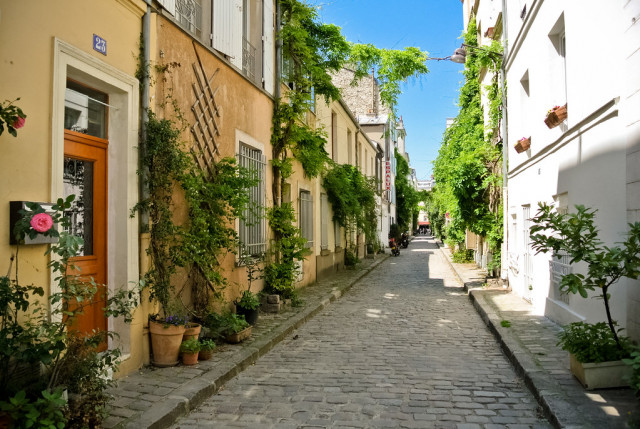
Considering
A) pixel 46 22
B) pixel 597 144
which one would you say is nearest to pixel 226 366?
pixel 46 22

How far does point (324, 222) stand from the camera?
15727 millimetres

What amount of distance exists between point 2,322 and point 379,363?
408cm

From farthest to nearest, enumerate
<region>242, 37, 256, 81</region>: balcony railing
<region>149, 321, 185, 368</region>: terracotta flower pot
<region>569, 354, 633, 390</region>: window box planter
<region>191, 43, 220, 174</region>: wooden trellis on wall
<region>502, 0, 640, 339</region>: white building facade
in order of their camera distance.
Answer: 1. <region>242, 37, 256, 81</region>: balcony railing
2. <region>191, 43, 220, 174</region>: wooden trellis on wall
3. <region>149, 321, 185, 368</region>: terracotta flower pot
4. <region>502, 0, 640, 339</region>: white building facade
5. <region>569, 354, 633, 390</region>: window box planter

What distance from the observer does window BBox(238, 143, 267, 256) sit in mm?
8680

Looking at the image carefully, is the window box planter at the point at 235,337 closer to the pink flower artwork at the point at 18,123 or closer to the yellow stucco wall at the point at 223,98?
the yellow stucco wall at the point at 223,98

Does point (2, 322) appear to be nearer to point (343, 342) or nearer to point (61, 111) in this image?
point (61, 111)

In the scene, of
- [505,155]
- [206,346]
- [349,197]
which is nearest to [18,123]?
[206,346]

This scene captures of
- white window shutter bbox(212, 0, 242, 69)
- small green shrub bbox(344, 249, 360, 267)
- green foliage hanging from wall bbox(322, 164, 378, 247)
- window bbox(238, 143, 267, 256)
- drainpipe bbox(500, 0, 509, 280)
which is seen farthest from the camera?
small green shrub bbox(344, 249, 360, 267)

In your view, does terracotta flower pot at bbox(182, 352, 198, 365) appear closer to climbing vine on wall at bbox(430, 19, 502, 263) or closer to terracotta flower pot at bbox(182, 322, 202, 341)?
terracotta flower pot at bbox(182, 322, 202, 341)

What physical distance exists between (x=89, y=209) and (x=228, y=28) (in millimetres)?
4210

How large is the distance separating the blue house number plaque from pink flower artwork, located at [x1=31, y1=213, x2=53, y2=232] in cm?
195

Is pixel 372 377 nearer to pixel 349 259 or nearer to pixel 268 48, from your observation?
pixel 268 48

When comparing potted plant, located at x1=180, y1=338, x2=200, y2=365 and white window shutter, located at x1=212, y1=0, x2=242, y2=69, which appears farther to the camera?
white window shutter, located at x1=212, y1=0, x2=242, y2=69

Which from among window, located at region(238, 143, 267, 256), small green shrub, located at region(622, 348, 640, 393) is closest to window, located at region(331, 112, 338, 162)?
window, located at region(238, 143, 267, 256)
